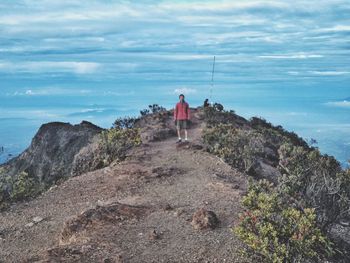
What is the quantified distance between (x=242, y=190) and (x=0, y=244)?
680 cm

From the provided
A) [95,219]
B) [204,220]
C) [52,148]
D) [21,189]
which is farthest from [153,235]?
[52,148]

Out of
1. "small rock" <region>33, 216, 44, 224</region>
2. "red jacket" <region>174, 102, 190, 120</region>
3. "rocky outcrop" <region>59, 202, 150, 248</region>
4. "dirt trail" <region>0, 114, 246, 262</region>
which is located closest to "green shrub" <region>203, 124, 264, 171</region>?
"dirt trail" <region>0, 114, 246, 262</region>

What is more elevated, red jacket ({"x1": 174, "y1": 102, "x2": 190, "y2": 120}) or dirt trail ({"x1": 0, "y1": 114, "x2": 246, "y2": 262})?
red jacket ({"x1": 174, "y1": 102, "x2": 190, "y2": 120})

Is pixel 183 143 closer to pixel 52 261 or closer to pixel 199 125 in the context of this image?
pixel 199 125

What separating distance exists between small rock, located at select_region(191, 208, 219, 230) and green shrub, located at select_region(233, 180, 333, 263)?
6.38ft

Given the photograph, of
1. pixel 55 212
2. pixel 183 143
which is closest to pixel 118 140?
pixel 183 143

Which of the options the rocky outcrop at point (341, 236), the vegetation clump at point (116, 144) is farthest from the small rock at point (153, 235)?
the vegetation clump at point (116, 144)

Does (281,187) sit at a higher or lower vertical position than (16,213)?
higher

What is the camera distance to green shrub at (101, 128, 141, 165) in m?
22.3

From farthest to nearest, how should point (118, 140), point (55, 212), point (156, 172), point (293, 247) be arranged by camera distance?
point (118, 140) < point (156, 172) < point (55, 212) < point (293, 247)

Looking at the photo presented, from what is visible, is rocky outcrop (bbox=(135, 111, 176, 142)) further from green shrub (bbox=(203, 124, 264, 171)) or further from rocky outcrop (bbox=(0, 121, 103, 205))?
green shrub (bbox=(203, 124, 264, 171))

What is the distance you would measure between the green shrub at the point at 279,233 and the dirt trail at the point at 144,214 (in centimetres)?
93

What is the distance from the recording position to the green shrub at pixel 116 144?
22.3 meters

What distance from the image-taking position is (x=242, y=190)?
16469 millimetres
